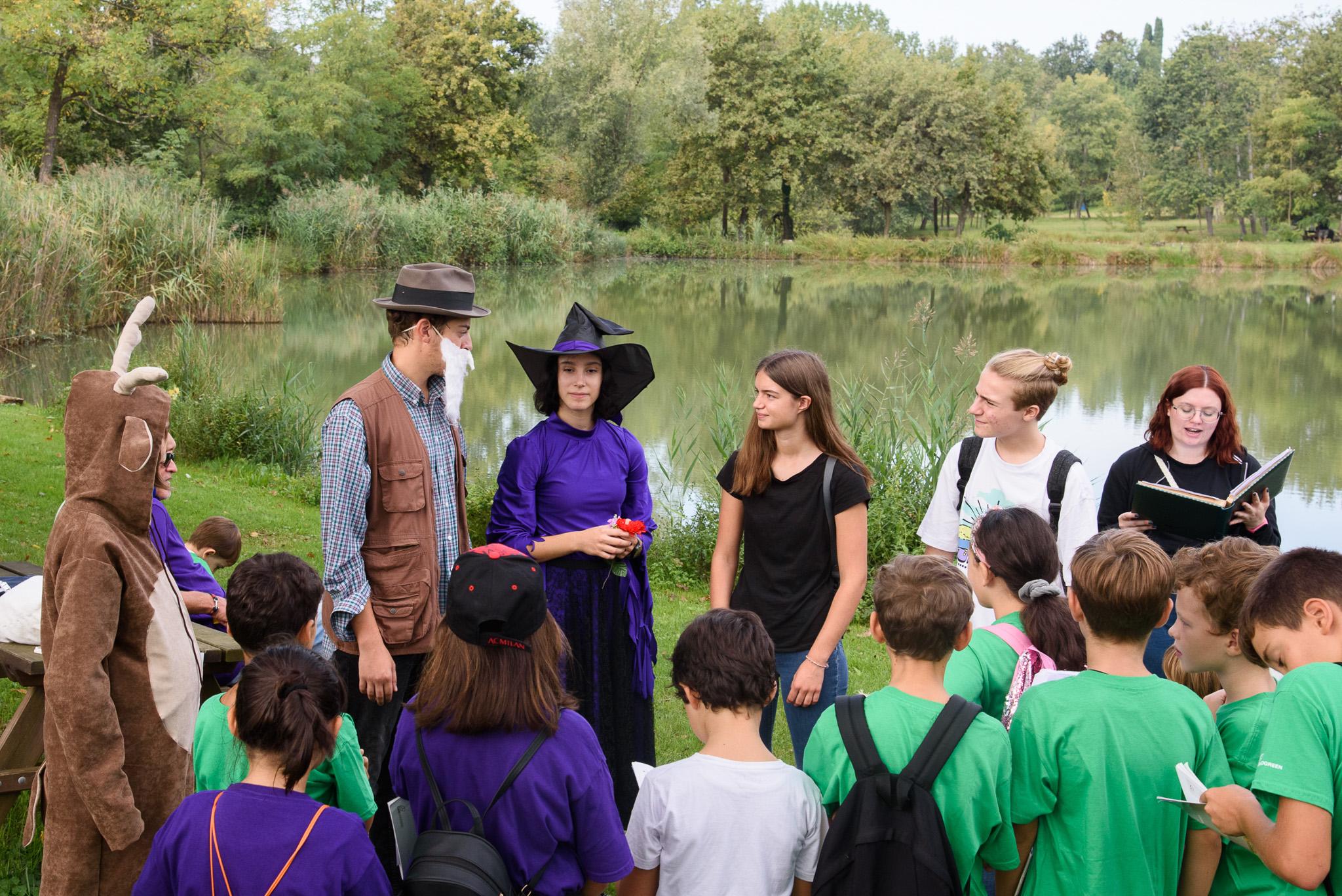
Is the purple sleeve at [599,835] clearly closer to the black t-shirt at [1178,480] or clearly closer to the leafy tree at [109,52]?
the black t-shirt at [1178,480]

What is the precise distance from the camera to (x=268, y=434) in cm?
981

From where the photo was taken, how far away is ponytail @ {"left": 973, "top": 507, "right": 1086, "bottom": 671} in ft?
8.77

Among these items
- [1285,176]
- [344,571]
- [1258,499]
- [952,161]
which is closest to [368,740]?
[344,571]

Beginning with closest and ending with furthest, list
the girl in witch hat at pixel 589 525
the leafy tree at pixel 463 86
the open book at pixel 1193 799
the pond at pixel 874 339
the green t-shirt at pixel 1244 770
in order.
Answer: the open book at pixel 1193 799 → the green t-shirt at pixel 1244 770 → the girl in witch hat at pixel 589 525 → the pond at pixel 874 339 → the leafy tree at pixel 463 86

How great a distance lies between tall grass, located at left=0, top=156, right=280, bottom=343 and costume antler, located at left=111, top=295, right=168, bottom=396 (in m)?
12.1

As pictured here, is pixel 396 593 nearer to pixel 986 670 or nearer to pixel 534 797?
pixel 534 797

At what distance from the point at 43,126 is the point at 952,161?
32.0m

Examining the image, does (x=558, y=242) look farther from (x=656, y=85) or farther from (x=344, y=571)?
(x=344, y=571)

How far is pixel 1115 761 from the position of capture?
2160 mm

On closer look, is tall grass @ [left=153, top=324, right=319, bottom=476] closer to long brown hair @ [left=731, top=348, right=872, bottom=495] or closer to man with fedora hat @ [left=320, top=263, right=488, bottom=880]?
man with fedora hat @ [left=320, top=263, right=488, bottom=880]

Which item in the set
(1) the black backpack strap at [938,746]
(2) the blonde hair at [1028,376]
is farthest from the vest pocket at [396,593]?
(2) the blonde hair at [1028,376]

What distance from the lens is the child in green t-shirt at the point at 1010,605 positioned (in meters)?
2.67

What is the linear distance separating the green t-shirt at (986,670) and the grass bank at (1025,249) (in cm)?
4011

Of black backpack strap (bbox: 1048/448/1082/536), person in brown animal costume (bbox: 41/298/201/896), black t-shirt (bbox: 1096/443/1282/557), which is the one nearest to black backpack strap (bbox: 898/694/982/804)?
black backpack strap (bbox: 1048/448/1082/536)
